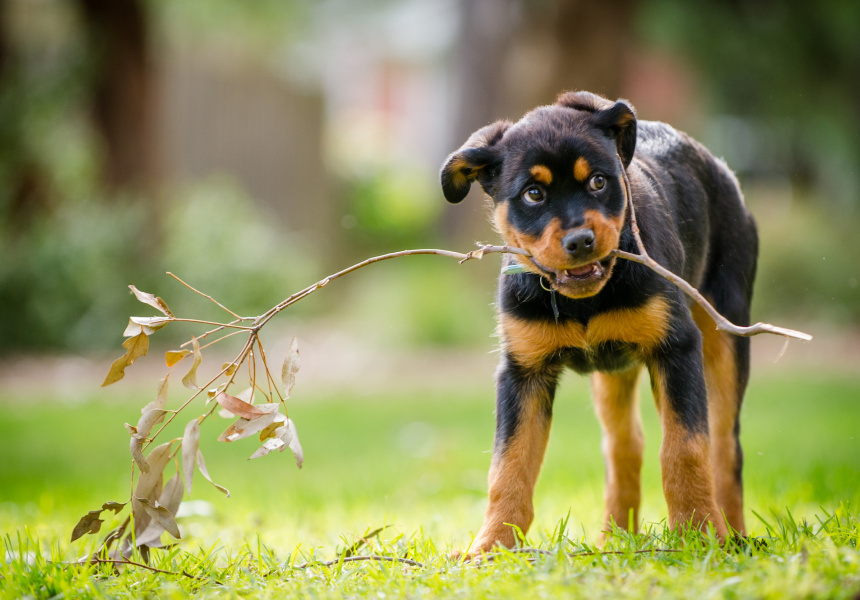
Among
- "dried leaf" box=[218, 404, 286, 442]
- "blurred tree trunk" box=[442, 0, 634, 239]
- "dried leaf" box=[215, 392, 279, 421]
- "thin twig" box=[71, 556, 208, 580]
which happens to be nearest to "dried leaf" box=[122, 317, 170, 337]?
"dried leaf" box=[215, 392, 279, 421]

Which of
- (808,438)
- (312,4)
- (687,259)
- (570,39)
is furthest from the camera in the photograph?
(312,4)

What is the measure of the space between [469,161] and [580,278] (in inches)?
28.3

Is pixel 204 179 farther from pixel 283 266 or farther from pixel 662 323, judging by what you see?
pixel 662 323

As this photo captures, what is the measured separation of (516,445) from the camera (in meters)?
3.32

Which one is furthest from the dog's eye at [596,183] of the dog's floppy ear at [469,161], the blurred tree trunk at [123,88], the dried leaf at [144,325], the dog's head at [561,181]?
the blurred tree trunk at [123,88]

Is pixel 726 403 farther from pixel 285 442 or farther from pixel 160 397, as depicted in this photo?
pixel 160 397

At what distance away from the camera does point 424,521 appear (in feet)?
15.1

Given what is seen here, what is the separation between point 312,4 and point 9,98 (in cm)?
1383

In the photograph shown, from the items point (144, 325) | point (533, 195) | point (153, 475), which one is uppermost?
point (533, 195)

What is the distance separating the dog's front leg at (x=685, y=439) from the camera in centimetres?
315

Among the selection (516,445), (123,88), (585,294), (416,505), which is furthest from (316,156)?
(585,294)

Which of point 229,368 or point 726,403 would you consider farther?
point 726,403

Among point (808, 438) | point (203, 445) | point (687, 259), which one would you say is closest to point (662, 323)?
point (687, 259)

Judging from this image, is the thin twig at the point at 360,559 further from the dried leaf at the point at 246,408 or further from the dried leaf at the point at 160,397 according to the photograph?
the dried leaf at the point at 160,397
